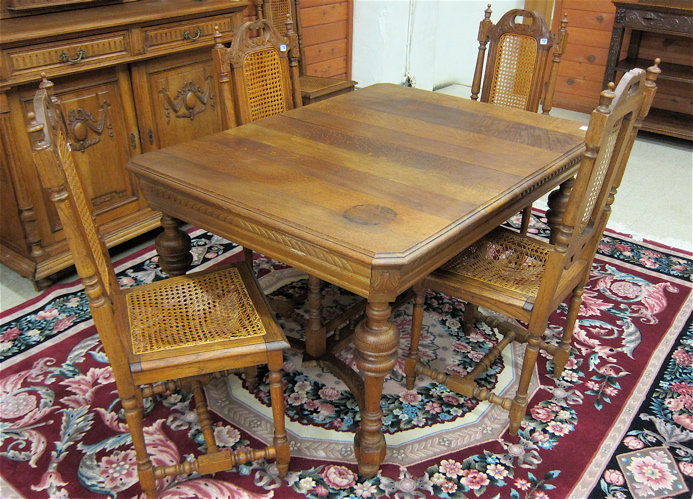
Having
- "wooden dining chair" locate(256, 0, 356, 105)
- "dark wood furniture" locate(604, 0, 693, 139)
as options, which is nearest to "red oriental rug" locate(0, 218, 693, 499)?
"wooden dining chair" locate(256, 0, 356, 105)

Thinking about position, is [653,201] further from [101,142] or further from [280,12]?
[101,142]

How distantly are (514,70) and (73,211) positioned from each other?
215cm

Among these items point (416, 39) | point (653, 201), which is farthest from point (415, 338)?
point (416, 39)

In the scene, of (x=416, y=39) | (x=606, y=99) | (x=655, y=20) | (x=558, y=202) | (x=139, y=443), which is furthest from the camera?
(x=416, y=39)

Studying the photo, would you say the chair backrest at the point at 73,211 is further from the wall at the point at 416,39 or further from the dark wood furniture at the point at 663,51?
the dark wood furniture at the point at 663,51

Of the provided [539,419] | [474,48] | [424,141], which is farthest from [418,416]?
[474,48]

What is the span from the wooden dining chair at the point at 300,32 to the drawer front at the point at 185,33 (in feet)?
1.34

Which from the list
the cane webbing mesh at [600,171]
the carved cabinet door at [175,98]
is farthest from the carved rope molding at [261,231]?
the carved cabinet door at [175,98]

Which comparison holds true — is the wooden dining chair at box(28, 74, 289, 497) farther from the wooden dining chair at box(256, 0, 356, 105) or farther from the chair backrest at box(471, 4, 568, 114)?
the wooden dining chair at box(256, 0, 356, 105)

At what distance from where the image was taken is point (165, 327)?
63.6 inches

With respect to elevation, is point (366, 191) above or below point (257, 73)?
below

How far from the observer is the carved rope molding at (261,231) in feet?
4.72

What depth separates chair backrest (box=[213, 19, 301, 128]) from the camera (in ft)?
7.29

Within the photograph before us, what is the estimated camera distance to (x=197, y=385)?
5.97ft
